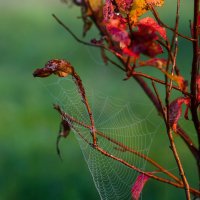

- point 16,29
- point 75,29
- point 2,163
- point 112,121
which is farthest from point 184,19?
point 2,163

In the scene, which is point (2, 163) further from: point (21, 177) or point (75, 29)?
point (75, 29)

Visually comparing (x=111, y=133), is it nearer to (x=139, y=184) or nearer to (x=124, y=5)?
(x=139, y=184)

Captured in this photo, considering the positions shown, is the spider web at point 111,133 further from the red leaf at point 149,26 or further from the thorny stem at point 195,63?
the red leaf at point 149,26

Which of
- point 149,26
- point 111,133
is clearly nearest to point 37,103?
point 111,133

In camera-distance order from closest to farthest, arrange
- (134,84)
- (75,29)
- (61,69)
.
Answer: (61,69) → (134,84) → (75,29)

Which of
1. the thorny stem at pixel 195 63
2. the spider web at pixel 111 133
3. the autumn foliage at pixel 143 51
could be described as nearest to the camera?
the autumn foliage at pixel 143 51

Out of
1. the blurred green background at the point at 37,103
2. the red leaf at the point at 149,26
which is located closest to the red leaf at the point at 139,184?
the red leaf at the point at 149,26
